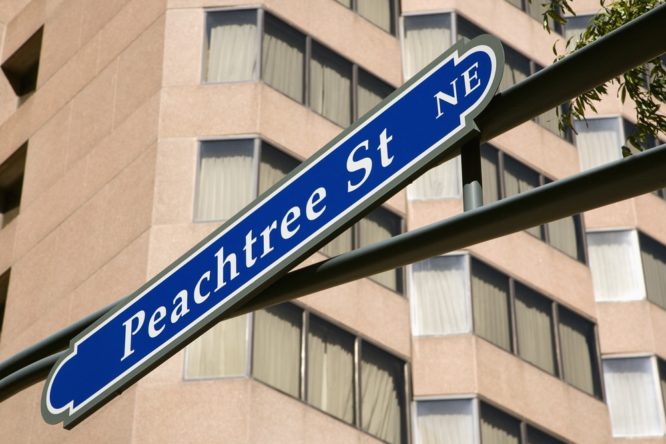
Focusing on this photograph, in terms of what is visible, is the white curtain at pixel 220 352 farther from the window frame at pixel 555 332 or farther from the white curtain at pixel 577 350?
the white curtain at pixel 577 350

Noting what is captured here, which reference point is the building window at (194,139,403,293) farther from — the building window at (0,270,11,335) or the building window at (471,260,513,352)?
the building window at (0,270,11,335)

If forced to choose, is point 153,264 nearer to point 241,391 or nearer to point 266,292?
point 241,391

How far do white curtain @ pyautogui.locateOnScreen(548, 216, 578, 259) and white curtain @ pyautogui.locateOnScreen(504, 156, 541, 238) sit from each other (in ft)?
1.47

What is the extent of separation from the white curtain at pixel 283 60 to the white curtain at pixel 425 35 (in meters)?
3.78

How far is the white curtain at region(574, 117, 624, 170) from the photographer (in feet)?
107

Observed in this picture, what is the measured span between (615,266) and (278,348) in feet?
39.7

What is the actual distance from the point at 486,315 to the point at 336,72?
5669mm

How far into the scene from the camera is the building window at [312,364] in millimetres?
21688

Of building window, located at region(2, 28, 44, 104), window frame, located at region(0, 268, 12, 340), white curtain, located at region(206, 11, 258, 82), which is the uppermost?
building window, located at region(2, 28, 44, 104)

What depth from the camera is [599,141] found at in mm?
32938

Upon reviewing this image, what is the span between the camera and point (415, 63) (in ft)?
92.6

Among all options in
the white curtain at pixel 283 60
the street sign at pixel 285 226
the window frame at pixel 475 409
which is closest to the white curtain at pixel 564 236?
the window frame at pixel 475 409

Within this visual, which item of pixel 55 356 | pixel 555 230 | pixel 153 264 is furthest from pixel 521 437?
pixel 55 356

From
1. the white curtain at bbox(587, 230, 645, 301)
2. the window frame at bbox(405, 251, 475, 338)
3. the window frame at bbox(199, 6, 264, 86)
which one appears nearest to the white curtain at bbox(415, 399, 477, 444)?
the window frame at bbox(405, 251, 475, 338)
